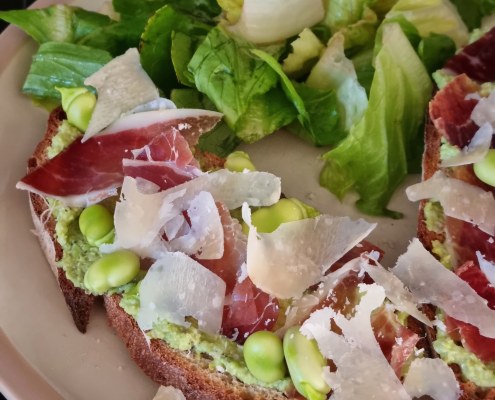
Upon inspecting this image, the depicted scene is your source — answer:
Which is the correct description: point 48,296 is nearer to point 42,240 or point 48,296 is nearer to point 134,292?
point 42,240

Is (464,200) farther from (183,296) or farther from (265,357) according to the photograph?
(183,296)

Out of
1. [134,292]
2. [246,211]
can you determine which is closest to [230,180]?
[246,211]

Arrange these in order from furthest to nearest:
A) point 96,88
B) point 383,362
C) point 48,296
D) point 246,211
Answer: point 96,88
point 48,296
point 246,211
point 383,362

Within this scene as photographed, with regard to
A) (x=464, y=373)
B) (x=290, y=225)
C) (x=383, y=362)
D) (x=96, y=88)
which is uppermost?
(x=96, y=88)

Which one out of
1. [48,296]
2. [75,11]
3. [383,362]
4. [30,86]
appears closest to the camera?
[383,362]

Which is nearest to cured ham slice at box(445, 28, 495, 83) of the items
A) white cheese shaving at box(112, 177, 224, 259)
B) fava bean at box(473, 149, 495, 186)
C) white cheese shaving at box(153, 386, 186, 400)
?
fava bean at box(473, 149, 495, 186)

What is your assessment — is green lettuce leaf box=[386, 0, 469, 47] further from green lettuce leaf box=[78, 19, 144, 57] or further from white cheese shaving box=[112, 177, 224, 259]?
white cheese shaving box=[112, 177, 224, 259]

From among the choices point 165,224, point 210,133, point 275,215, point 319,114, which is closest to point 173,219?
point 165,224
